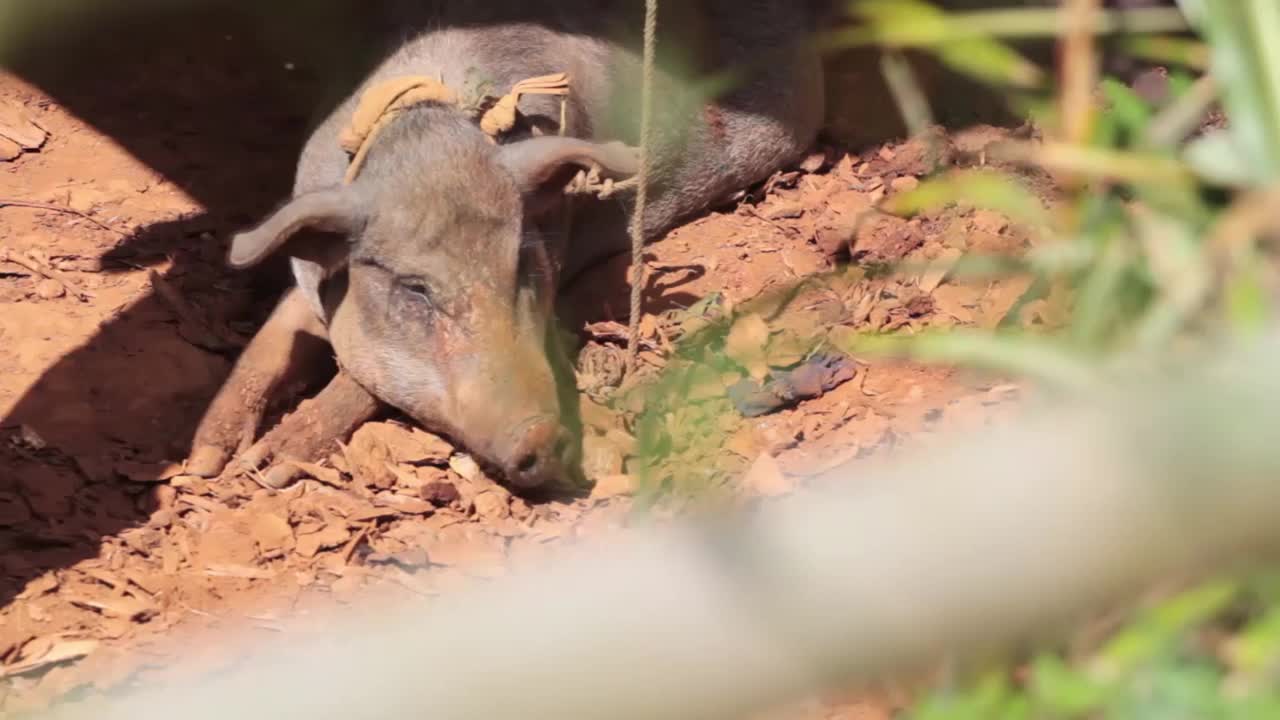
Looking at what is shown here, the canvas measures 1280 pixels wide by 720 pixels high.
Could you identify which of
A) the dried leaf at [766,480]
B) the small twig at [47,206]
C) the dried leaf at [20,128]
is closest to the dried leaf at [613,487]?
the dried leaf at [766,480]

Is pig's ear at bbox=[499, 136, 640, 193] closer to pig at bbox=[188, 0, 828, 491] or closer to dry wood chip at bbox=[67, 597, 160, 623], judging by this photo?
pig at bbox=[188, 0, 828, 491]

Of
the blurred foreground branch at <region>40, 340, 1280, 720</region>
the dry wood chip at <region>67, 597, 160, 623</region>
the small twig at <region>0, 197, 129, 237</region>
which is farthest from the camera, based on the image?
the small twig at <region>0, 197, 129, 237</region>

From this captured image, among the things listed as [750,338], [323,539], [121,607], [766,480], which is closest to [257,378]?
[323,539]

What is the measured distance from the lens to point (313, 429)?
187 inches

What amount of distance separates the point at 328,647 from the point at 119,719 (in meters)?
0.14

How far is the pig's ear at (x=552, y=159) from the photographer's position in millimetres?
4680

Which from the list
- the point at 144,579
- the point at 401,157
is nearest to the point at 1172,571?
the point at 144,579

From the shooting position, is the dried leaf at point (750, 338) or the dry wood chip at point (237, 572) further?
the dried leaf at point (750, 338)

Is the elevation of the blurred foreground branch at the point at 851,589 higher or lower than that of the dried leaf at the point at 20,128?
higher

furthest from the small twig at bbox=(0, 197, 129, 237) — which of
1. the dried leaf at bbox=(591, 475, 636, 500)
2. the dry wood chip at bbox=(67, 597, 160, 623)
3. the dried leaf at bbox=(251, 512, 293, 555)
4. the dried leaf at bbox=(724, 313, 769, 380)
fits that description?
the dried leaf at bbox=(724, 313, 769, 380)

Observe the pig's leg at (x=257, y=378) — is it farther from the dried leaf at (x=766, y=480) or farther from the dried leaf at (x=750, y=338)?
the dried leaf at (x=766, y=480)

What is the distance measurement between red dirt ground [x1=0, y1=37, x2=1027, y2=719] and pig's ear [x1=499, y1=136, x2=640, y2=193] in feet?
2.38

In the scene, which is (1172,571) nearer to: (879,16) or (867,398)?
(879,16)

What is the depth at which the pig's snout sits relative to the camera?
4.30m
